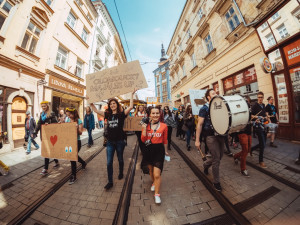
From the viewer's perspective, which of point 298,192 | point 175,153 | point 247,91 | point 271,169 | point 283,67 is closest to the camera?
point 298,192

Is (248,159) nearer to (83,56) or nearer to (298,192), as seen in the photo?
(298,192)

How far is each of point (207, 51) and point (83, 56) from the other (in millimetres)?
11467

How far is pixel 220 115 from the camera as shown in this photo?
2.18 metres

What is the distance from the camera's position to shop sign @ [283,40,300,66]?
463 cm

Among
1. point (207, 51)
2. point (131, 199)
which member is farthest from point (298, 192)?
point (207, 51)

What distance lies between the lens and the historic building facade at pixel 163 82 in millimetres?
28991

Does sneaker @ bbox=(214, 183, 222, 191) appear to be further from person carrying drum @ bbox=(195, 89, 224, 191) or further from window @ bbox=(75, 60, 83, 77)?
window @ bbox=(75, 60, 83, 77)

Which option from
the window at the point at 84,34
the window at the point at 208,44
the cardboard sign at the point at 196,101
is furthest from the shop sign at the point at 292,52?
the window at the point at 84,34

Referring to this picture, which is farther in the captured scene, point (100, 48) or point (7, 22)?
point (100, 48)

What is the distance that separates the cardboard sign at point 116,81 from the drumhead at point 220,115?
1643mm

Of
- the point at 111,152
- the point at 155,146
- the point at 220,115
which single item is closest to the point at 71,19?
the point at 111,152

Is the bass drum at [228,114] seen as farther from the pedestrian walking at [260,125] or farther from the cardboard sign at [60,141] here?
the cardboard sign at [60,141]

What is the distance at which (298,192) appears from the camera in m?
2.15

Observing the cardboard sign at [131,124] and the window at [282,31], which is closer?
the cardboard sign at [131,124]
